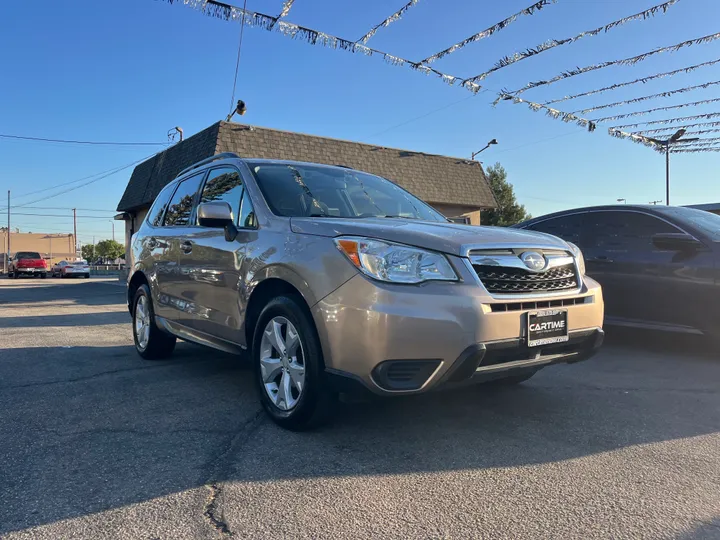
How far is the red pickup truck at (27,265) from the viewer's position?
3522cm

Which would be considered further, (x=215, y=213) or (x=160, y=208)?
(x=160, y=208)

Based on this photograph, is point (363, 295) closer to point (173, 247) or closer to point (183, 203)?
point (173, 247)

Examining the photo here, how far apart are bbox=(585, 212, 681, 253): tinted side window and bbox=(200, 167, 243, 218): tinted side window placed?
4.32m

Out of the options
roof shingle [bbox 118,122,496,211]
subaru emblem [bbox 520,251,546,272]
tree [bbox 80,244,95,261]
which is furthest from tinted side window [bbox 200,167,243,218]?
tree [bbox 80,244,95,261]

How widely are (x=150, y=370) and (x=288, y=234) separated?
2.66m

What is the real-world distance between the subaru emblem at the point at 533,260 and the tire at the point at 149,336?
149 inches

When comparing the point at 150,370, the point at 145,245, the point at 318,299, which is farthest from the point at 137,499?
the point at 145,245

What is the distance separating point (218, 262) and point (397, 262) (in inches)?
70.4

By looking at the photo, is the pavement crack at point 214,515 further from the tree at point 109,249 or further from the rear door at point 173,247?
A: the tree at point 109,249

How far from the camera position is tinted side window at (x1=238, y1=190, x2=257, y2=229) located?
13.0ft

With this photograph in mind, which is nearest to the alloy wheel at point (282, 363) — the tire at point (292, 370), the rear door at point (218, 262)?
the tire at point (292, 370)

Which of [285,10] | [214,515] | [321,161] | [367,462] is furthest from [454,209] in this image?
[214,515]

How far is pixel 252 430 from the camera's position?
11.3ft

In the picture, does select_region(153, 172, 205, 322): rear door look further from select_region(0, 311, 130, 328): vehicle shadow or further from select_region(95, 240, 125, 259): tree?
select_region(95, 240, 125, 259): tree
